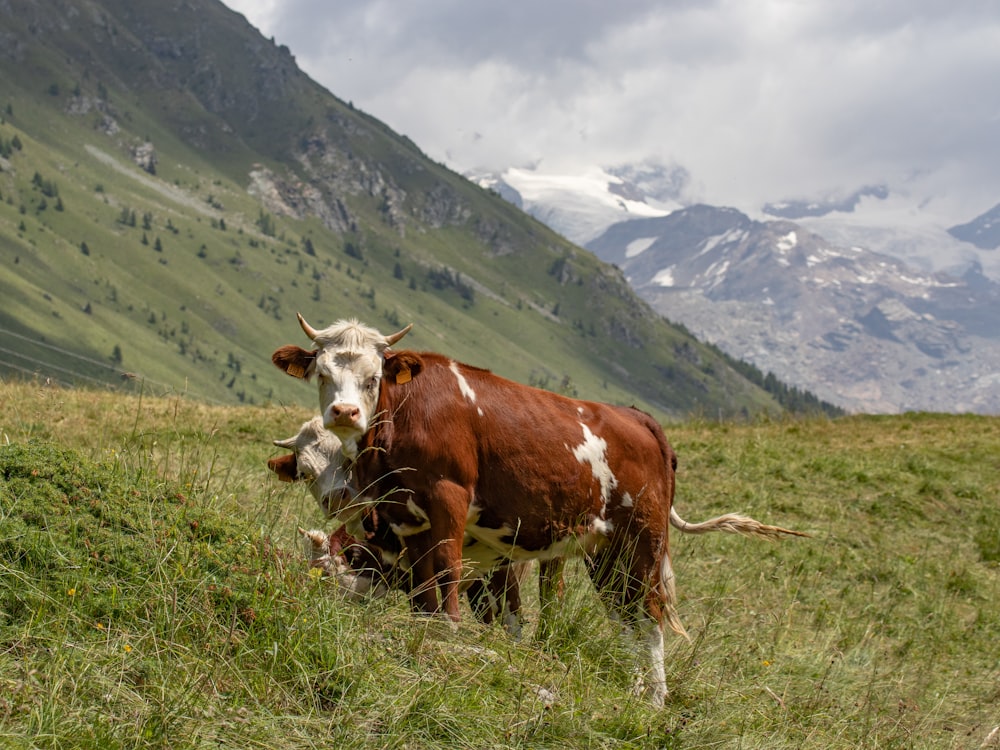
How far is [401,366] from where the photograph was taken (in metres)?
9.56

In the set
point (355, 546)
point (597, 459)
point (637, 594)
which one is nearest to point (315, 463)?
point (355, 546)

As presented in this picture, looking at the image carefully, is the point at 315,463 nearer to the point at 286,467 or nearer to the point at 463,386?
the point at 286,467

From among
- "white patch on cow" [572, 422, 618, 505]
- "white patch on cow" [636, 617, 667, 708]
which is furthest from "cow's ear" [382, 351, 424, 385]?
"white patch on cow" [636, 617, 667, 708]

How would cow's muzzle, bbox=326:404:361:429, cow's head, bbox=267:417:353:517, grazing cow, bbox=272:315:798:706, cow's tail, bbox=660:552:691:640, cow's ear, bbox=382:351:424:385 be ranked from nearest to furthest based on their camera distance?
cow's muzzle, bbox=326:404:361:429
grazing cow, bbox=272:315:798:706
cow's ear, bbox=382:351:424:385
cow's tail, bbox=660:552:691:640
cow's head, bbox=267:417:353:517

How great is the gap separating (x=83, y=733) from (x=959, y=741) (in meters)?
7.94

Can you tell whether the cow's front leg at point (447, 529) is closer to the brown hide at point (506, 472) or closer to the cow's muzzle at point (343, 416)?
the brown hide at point (506, 472)

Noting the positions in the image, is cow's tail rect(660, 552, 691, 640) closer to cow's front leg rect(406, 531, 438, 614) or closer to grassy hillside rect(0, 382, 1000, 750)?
grassy hillside rect(0, 382, 1000, 750)

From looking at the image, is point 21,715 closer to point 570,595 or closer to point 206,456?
point 570,595

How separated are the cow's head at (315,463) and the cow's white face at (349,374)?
5.00 feet

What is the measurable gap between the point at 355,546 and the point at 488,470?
146 cm

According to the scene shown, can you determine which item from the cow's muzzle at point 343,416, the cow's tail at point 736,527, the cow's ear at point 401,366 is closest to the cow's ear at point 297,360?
the cow's ear at point 401,366

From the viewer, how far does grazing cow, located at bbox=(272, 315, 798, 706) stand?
9188 mm

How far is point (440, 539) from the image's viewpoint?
9.06 m

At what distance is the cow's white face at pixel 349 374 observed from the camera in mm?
8938
